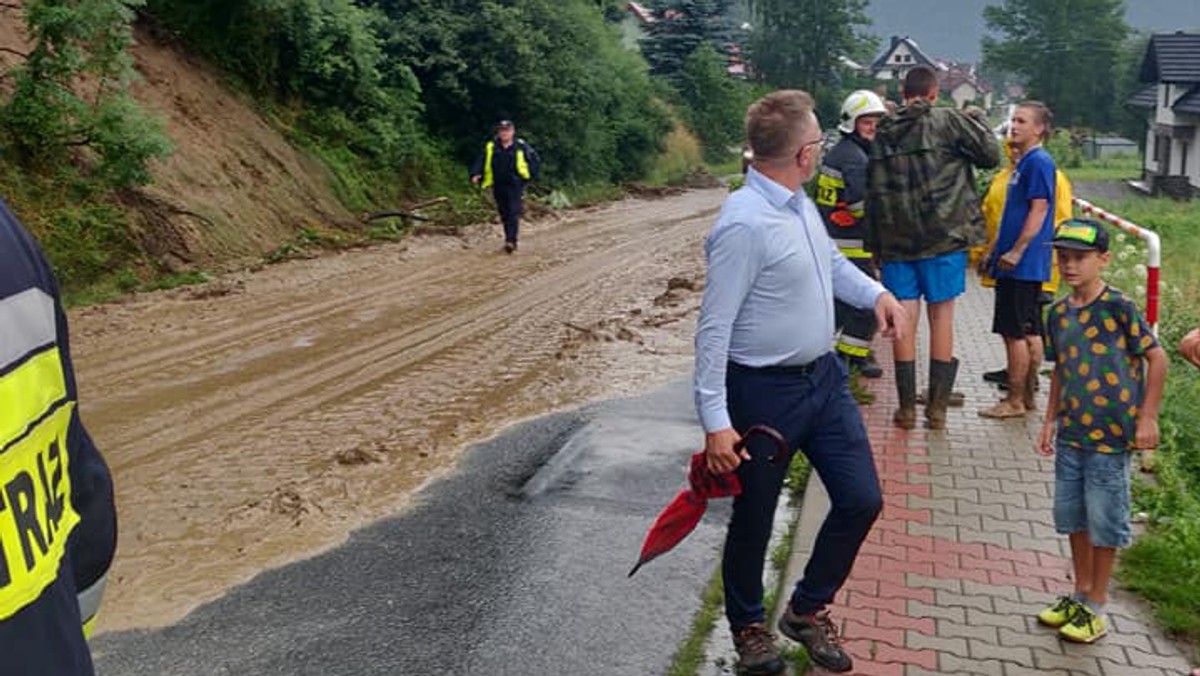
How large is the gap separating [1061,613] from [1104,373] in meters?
0.95

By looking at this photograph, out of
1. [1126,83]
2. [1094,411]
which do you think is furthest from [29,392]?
[1126,83]

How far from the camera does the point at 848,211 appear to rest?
25.7ft

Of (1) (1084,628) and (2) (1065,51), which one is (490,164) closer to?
(1) (1084,628)

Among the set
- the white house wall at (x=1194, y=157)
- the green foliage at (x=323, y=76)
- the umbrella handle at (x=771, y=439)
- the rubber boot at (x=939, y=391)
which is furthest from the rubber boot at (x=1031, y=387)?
the white house wall at (x=1194, y=157)

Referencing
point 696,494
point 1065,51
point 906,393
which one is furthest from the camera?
point 1065,51

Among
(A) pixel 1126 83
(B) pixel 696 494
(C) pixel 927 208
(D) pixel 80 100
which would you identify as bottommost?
(A) pixel 1126 83

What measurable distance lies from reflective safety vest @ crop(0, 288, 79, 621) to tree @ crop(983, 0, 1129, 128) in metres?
83.9

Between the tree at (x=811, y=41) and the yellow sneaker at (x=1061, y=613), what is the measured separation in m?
71.8

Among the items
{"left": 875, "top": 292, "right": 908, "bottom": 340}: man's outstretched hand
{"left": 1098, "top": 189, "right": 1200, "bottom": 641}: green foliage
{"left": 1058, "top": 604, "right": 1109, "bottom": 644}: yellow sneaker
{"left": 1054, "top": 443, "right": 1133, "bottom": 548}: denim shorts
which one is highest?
{"left": 875, "top": 292, "right": 908, "bottom": 340}: man's outstretched hand

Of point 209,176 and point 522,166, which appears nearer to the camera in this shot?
point 209,176

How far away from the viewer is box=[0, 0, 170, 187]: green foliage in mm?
10914

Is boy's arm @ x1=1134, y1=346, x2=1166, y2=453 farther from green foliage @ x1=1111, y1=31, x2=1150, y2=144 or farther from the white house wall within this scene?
green foliage @ x1=1111, y1=31, x2=1150, y2=144

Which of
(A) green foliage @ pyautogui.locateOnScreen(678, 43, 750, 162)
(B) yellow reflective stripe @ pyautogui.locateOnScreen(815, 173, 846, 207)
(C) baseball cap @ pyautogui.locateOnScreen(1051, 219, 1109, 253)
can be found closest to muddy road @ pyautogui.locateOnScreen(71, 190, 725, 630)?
(B) yellow reflective stripe @ pyautogui.locateOnScreen(815, 173, 846, 207)

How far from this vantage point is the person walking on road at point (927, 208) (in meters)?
6.89
